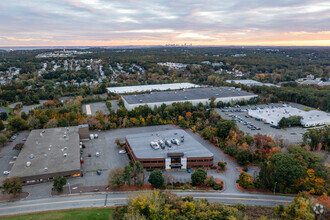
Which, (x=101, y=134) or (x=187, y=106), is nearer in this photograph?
A: (x=101, y=134)

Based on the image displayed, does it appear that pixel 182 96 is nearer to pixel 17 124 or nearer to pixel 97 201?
pixel 17 124

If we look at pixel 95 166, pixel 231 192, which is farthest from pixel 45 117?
pixel 231 192

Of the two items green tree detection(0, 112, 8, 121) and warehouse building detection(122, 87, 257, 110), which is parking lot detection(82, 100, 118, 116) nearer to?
warehouse building detection(122, 87, 257, 110)

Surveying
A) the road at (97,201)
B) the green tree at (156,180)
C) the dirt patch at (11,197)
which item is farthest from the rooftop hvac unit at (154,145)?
the dirt patch at (11,197)

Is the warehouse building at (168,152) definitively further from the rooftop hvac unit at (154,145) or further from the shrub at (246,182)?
the shrub at (246,182)

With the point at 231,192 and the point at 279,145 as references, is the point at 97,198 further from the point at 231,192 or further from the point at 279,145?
the point at 279,145

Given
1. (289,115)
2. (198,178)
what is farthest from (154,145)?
(289,115)

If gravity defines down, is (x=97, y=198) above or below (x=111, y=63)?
below
